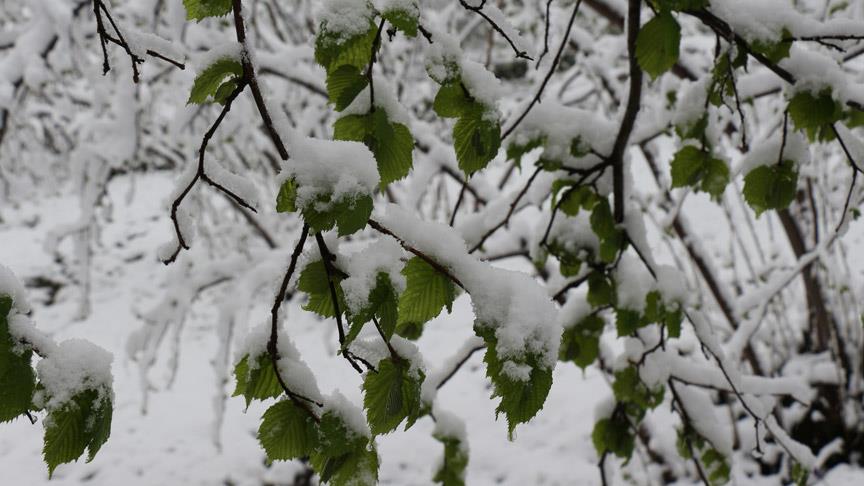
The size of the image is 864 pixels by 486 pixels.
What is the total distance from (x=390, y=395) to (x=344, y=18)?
0.35m

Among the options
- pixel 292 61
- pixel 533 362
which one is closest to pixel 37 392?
pixel 533 362

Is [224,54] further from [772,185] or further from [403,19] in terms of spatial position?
[772,185]

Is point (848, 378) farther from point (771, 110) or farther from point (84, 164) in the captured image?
point (84, 164)

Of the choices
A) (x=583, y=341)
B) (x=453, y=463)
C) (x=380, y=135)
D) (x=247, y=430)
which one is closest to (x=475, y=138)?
(x=380, y=135)

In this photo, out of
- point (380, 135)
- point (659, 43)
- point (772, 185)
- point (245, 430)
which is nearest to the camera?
point (380, 135)

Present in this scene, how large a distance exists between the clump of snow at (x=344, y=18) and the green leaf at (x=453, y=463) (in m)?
0.94

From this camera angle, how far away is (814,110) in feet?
2.69

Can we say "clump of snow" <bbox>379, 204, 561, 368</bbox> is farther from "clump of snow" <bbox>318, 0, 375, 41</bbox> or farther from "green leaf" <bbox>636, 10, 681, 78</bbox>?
"green leaf" <bbox>636, 10, 681, 78</bbox>

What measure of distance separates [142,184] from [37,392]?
760 cm

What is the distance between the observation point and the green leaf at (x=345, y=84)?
524 millimetres

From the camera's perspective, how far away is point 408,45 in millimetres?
3650

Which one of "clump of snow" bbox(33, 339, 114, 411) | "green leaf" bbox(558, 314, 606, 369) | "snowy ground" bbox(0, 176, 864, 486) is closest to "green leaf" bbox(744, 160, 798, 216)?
"green leaf" bbox(558, 314, 606, 369)

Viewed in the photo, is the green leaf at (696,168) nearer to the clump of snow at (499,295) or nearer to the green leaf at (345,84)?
the clump of snow at (499,295)

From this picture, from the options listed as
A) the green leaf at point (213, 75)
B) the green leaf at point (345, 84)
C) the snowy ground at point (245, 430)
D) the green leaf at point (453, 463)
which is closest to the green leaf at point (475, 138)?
the green leaf at point (345, 84)
